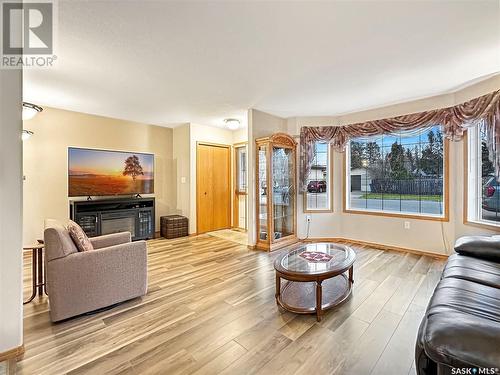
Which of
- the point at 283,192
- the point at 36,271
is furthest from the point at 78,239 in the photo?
the point at 283,192

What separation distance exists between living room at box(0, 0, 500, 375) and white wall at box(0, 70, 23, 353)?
10 mm

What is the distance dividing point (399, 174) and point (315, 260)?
274 centimetres

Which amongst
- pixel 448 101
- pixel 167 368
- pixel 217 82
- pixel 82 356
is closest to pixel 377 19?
pixel 217 82

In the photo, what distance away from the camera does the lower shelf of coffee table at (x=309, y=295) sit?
7.43 feet

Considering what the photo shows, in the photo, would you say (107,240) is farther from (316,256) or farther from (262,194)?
(262,194)

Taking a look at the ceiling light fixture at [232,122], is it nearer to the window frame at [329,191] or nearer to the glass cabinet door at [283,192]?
the glass cabinet door at [283,192]

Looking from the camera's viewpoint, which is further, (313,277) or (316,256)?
(316,256)

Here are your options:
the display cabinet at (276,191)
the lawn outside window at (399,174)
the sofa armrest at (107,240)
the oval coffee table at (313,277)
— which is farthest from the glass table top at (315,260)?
the lawn outside window at (399,174)

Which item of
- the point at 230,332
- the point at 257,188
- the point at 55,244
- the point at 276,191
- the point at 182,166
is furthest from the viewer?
the point at 182,166

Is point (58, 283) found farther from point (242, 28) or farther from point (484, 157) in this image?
point (484, 157)

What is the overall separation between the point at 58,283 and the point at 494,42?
453cm

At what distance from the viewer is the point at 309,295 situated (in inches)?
99.0

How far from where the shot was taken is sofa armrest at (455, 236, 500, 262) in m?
2.13

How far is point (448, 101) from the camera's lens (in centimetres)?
354
